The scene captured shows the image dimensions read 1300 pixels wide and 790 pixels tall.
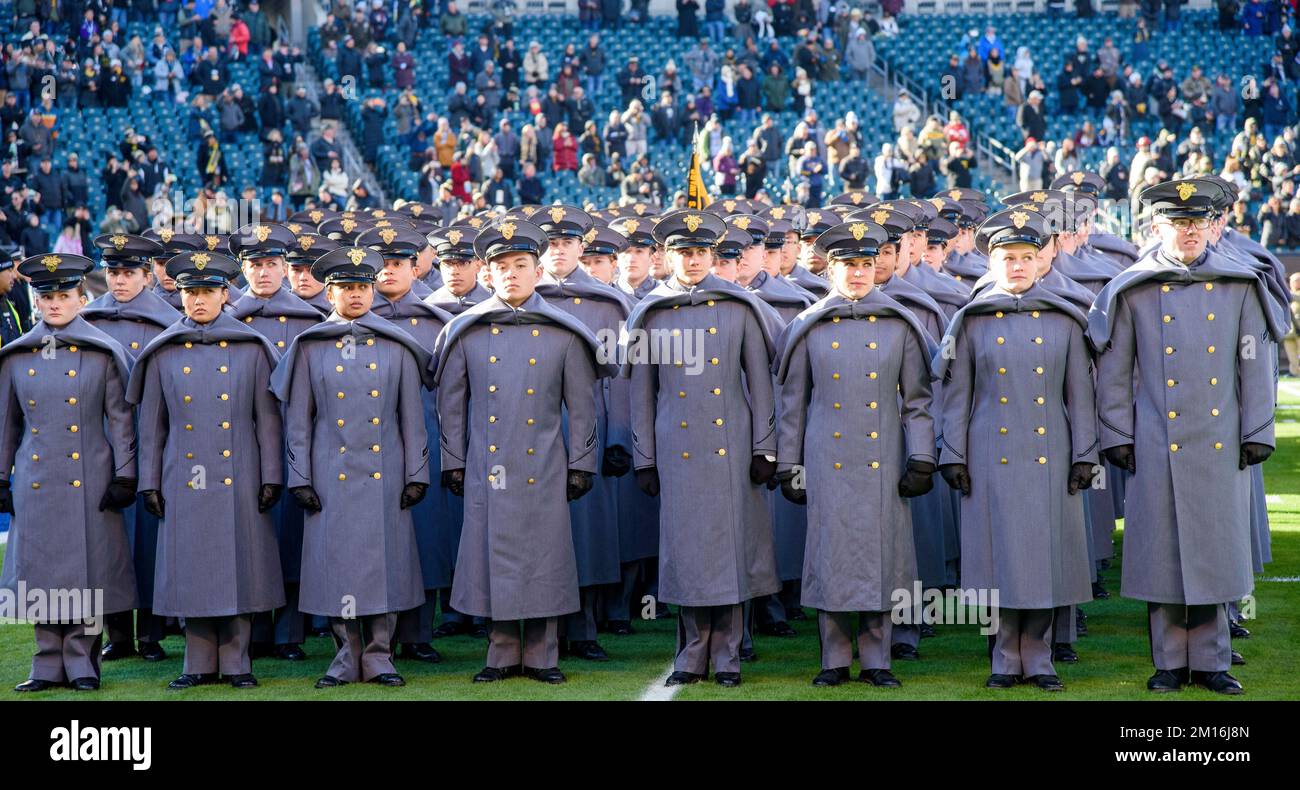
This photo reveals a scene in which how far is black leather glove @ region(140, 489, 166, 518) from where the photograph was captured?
27.8ft

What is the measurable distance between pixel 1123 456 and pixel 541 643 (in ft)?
9.52

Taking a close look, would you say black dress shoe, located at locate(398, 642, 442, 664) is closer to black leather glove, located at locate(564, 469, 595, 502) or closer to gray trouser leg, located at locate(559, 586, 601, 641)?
gray trouser leg, located at locate(559, 586, 601, 641)

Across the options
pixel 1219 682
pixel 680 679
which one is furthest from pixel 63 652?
pixel 1219 682

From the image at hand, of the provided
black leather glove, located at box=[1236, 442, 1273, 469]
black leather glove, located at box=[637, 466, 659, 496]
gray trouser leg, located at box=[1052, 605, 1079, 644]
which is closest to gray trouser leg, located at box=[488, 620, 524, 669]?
black leather glove, located at box=[637, 466, 659, 496]

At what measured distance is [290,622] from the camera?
30.9ft

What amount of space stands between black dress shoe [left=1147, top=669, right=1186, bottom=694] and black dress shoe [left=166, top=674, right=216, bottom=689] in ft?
14.7

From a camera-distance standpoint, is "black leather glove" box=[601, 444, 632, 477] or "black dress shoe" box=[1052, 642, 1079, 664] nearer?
"black dress shoe" box=[1052, 642, 1079, 664]

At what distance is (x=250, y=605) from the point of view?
27.8 ft

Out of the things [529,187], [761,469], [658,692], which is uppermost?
[529,187]

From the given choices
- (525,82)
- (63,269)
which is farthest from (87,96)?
(63,269)

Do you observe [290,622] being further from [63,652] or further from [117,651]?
[63,652]

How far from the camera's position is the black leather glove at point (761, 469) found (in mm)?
8398

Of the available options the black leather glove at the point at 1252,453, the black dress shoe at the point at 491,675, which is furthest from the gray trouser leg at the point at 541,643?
the black leather glove at the point at 1252,453

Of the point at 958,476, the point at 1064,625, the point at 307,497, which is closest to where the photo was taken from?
the point at 958,476
